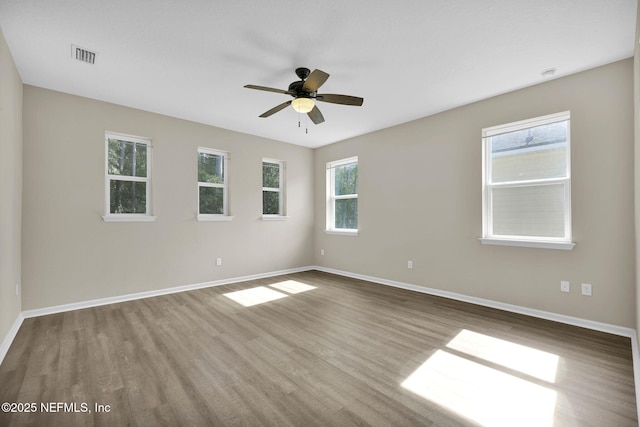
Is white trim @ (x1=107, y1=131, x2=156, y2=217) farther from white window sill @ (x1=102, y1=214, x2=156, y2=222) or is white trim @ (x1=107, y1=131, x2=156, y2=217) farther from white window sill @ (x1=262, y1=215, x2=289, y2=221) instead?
white window sill @ (x1=262, y1=215, x2=289, y2=221)

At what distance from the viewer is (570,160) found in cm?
313

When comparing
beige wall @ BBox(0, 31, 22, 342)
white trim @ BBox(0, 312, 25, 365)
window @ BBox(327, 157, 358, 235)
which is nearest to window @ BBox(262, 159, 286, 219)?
window @ BBox(327, 157, 358, 235)

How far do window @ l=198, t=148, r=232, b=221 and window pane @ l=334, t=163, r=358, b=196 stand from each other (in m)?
2.19

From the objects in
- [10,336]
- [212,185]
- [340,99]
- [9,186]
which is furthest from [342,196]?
[10,336]

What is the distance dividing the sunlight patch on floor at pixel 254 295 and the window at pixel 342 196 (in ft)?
6.32

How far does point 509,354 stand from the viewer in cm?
244

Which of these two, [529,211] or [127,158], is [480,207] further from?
[127,158]

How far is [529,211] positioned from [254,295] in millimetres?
3714

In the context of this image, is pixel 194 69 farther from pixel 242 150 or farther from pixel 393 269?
pixel 393 269

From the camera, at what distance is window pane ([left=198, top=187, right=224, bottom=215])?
486 centimetres

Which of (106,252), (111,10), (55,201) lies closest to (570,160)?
(111,10)

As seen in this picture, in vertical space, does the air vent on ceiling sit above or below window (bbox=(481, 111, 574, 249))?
above

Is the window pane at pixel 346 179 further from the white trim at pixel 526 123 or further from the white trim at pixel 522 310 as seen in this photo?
the white trim at pixel 526 123

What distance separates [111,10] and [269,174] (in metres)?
3.68
